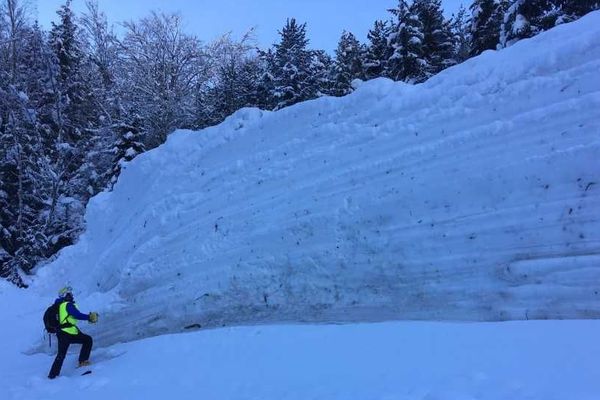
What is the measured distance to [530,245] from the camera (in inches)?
275

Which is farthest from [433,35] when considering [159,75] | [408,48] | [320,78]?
A: [159,75]

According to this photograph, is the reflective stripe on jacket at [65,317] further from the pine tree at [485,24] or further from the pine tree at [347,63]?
the pine tree at [485,24]

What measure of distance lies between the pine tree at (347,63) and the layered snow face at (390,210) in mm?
11390

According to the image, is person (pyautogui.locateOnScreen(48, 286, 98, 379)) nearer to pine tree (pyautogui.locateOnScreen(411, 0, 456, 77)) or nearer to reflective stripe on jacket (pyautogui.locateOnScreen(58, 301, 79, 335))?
reflective stripe on jacket (pyautogui.locateOnScreen(58, 301, 79, 335))

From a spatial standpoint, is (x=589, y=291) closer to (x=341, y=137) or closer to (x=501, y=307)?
(x=501, y=307)

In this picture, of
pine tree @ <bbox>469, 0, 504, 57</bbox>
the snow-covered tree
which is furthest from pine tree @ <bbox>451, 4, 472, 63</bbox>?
the snow-covered tree

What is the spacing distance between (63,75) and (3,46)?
3.20 m

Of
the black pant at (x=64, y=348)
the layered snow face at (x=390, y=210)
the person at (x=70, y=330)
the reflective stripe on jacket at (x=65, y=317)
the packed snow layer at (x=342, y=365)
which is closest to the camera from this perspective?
the packed snow layer at (x=342, y=365)

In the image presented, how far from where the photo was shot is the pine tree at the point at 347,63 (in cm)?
2256

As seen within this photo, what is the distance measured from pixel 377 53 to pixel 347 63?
2625 mm

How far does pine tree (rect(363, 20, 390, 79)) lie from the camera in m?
23.5

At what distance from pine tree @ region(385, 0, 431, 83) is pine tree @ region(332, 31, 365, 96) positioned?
2106mm

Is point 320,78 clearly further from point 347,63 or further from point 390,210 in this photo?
point 390,210

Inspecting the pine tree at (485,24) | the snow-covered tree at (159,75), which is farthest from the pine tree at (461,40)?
the snow-covered tree at (159,75)
